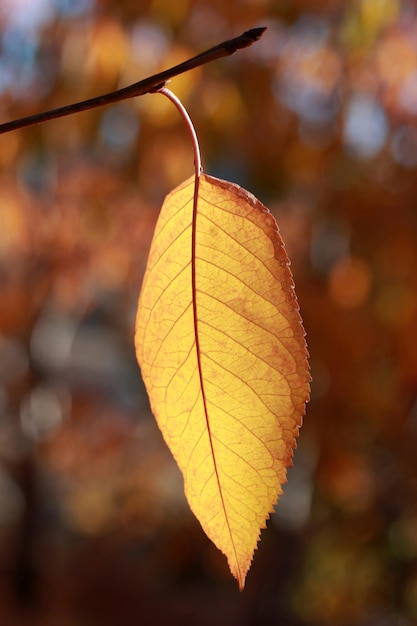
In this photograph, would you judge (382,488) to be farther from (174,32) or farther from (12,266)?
(12,266)

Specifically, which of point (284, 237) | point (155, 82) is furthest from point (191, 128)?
point (284, 237)

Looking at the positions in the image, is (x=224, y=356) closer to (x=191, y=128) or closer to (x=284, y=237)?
(x=191, y=128)

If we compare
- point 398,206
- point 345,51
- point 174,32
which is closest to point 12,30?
point 174,32

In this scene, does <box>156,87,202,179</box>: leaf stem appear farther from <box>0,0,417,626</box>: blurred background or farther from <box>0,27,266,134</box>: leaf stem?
<box>0,0,417,626</box>: blurred background

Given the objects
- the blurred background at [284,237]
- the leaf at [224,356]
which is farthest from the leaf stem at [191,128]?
the blurred background at [284,237]

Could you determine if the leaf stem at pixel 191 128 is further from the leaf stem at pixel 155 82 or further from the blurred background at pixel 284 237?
the blurred background at pixel 284 237
